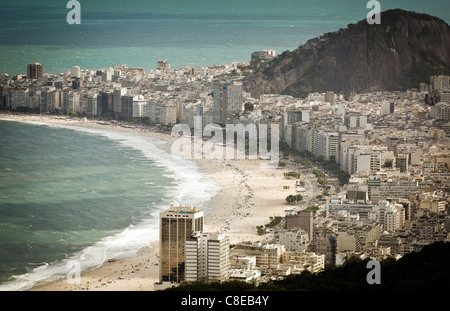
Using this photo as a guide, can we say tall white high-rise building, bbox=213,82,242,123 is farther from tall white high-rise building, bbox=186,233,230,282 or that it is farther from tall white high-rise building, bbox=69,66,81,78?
tall white high-rise building, bbox=186,233,230,282

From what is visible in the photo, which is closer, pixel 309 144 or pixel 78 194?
pixel 78 194

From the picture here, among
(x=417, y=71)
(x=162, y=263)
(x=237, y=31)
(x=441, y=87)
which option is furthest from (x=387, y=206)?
(x=237, y=31)

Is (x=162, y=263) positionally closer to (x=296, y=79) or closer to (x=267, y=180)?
(x=267, y=180)
